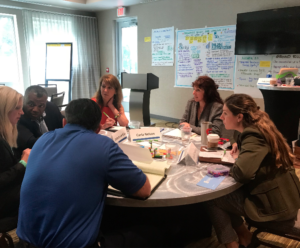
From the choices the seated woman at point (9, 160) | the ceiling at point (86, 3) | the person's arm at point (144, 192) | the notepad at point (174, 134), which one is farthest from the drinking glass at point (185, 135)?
the ceiling at point (86, 3)

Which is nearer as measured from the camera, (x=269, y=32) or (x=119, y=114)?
(x=119, y=114)

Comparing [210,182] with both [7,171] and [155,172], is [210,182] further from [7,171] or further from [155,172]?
[7,171]

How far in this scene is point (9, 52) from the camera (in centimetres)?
515

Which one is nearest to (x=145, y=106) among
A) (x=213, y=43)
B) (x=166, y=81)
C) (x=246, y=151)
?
(x=166, y=81)

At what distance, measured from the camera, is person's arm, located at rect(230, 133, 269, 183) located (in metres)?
1.26

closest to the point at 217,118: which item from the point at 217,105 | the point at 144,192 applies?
the point at 217,105

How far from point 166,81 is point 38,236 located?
455 cm

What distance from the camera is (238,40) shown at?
3959 millimetres

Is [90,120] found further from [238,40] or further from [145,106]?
[238,40]

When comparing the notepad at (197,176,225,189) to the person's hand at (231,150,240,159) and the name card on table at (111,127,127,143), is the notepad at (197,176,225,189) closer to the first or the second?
the person's hand at (231,150,240,159)

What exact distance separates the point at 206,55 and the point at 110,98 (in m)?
2.51

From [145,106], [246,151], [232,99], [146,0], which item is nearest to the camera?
[246,151]

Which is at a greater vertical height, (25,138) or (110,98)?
(110,98)

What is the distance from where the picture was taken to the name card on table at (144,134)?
1850 millimetres
